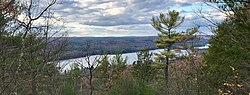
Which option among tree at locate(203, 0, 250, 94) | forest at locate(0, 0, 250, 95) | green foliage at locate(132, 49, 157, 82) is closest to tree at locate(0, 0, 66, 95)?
forest at locate(0, 0, 250, 95)

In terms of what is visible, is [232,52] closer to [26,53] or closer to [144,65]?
[26,53]

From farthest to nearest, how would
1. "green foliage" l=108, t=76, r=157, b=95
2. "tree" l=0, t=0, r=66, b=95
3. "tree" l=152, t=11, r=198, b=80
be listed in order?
"tree" l=152, t=11, r=198, b=80, "green foliage" l=108, t=76, r=157, b=95, "tree" l=0, t=0, r=66, b=95

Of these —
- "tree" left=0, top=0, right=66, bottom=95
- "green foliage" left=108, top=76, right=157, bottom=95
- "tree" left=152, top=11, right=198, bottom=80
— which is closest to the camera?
"tree" left=0, top=0, right=66, bottom=95

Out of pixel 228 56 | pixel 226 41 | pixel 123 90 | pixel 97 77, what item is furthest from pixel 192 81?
pixel 97 77

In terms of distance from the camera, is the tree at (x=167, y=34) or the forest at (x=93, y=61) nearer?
the forest at (x=93, y=61)

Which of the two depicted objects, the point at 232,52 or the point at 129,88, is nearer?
the point at 232,52

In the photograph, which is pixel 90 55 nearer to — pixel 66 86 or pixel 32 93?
pixel 66 86

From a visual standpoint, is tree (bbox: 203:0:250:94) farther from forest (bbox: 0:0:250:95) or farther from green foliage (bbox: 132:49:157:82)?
green foliage (bbox: 132:49:157:82)

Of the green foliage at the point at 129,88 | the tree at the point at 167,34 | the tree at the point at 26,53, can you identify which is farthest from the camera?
the tree at the point at 167,34

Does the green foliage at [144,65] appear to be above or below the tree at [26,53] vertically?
below

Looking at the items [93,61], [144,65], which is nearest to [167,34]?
[144,65]

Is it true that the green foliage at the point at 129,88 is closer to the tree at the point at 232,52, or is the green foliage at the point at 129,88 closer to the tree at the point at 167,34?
the tree at the point at 232,52

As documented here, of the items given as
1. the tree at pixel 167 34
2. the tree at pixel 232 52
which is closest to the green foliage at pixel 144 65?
the tree at pixel 167 34

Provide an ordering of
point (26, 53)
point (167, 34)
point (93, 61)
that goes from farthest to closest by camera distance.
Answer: point (167, 34) → point (93, 61) → point (26, 53)
